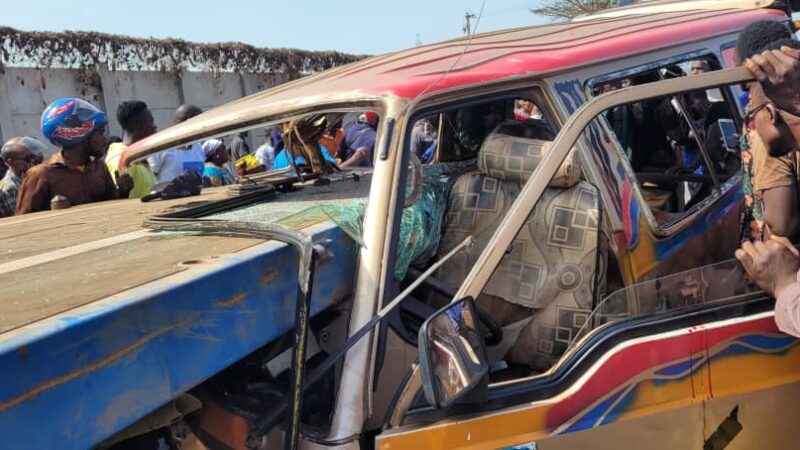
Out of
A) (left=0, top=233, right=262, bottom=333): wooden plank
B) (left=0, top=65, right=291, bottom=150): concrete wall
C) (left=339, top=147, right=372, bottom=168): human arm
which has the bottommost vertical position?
(left=339, top=147, right=372, bottom=168): human arm

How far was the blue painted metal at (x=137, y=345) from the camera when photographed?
1177mm

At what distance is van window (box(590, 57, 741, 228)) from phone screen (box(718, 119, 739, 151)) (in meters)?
0.02

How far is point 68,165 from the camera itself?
3988mm

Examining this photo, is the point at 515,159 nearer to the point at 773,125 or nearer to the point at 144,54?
the point at 773,125

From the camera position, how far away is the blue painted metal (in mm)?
1177

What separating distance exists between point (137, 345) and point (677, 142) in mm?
3191

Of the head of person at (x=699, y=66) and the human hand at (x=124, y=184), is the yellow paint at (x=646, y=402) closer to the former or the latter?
the head of person at (x=699, y=66)

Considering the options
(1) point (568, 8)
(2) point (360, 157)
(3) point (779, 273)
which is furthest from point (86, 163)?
(1) point (568, 8)

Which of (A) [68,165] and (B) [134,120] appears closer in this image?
(A) [68,165]

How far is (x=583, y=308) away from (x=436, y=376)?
694 millimetres

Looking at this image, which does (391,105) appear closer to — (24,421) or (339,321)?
(339,321)

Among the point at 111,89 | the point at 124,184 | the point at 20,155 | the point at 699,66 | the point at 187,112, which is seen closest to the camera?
the point at 699,66

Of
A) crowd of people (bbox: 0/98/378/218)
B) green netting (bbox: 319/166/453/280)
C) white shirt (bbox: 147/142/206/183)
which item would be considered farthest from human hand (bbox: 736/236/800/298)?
white shirt (bbox: 147/142/206/183)

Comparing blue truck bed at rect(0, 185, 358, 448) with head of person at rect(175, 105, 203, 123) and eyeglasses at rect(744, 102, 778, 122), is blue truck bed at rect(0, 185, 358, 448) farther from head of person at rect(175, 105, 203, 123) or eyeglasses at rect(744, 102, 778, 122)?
head of person at rect(175, 105, 203, 123)
